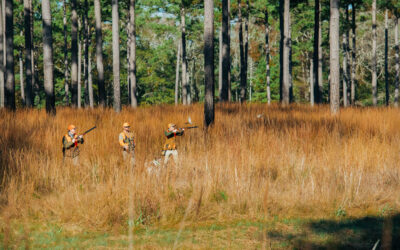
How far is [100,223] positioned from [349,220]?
319cm

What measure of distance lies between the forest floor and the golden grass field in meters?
0.16

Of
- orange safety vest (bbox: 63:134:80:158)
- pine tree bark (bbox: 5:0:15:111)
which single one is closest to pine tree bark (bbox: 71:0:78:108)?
pine tree bark (bbox: 5:0:15:111)

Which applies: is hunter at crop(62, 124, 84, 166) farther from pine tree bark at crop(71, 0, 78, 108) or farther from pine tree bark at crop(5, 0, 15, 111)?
pine tree bark at crop(71, 0, 78, 108)

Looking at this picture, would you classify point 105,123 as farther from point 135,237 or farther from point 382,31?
point 382,31

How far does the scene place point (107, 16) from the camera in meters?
33.6

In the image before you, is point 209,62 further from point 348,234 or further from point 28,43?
point 28,43

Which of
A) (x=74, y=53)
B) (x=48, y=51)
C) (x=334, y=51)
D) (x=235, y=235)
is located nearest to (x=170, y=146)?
(x=235, y=235)

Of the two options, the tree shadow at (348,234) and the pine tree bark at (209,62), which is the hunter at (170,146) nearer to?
the tree shadow at (348,234)

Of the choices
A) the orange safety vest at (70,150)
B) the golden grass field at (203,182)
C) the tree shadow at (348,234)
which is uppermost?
the orange safety vest at (70,150)

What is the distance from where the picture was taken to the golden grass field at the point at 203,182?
16.6 feet

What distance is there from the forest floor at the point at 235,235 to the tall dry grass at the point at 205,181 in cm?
24

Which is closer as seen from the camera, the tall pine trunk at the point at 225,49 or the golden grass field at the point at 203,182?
the golden grass field at the point at 203,182

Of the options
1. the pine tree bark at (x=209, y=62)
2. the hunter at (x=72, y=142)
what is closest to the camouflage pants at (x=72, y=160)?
the hunter at (x=72, y=142)

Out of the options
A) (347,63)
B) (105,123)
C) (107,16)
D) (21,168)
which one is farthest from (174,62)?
(21,168)
